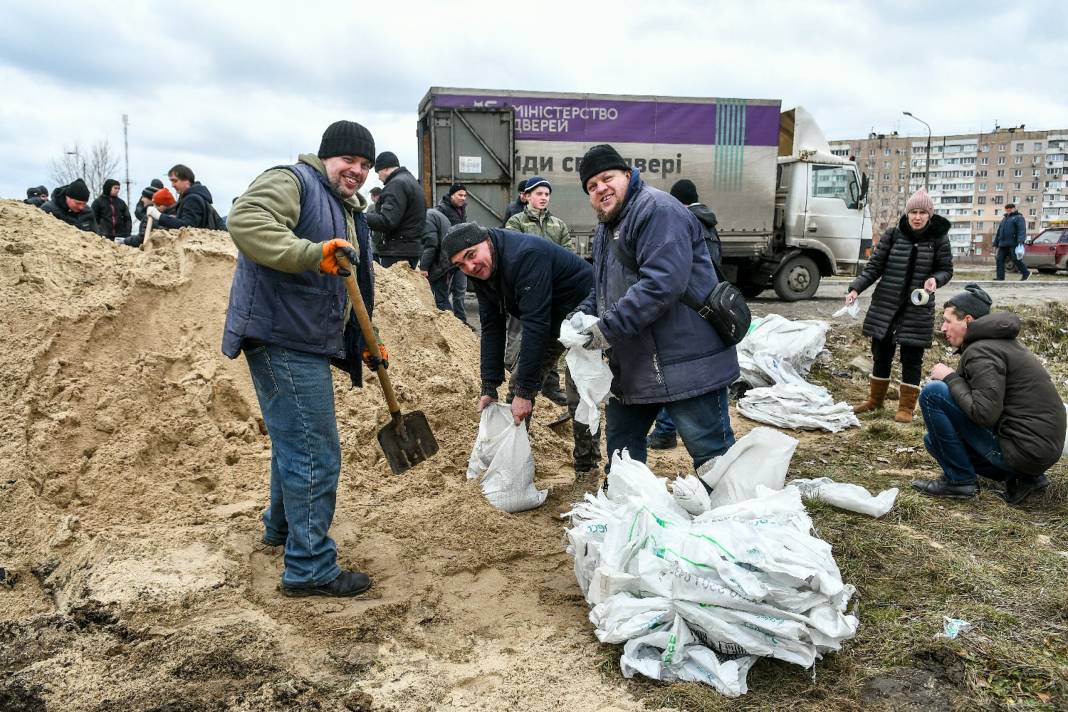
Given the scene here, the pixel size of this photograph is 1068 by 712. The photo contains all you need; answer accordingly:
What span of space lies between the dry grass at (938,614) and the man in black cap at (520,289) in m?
1.42

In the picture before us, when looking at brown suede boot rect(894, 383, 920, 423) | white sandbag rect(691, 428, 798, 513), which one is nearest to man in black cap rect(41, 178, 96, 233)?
white sandbag rect(691, 428, 798, 513)

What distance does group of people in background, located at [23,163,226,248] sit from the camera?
22.9 ft

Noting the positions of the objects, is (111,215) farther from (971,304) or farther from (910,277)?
(971,304)

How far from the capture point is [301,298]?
2855mm

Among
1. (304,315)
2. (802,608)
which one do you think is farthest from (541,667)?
(304,315)

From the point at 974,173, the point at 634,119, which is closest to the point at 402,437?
the point at 634,119

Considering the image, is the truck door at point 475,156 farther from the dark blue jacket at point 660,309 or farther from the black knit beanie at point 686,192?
the dark blue jacket at point 660,309

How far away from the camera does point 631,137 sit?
11258 millimetres

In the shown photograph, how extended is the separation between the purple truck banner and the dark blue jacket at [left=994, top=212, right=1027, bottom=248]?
24.5 ft

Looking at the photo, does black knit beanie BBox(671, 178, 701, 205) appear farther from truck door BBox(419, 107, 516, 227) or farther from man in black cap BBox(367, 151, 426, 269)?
truck door BBox(419, 107, 516, 227)

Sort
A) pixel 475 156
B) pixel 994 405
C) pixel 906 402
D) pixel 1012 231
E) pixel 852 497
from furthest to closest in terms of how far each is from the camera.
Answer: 1. pixel 1012 231
2. pixel 475 156
3. pixel 906 402
4. pixel 852 497
5. pixel 994 405

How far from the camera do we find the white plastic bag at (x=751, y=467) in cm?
308

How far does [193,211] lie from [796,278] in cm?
900

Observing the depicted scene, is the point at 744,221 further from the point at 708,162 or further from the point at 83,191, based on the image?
the point at 83,191
